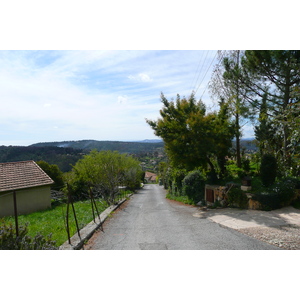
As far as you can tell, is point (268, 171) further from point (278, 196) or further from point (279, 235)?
point (279, 235)

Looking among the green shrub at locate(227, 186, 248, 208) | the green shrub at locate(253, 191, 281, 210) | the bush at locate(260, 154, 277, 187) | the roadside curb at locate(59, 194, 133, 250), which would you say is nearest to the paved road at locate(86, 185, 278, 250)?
the roadside curb at locate(59, 194, 133, 250)

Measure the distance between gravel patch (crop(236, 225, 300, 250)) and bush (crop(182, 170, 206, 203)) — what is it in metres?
5.69

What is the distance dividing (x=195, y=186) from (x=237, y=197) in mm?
3265

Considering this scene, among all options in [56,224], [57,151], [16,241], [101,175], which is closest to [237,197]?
[56,224]

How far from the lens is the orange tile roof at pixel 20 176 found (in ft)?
38.6

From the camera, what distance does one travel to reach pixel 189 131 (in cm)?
1020

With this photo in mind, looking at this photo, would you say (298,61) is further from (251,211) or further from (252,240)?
(252,240)

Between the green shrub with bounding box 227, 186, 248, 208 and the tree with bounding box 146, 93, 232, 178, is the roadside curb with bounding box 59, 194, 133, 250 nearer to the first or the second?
the green shrub with bounding box 227, 186, 248, 208

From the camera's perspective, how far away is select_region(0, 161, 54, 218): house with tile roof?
1158cm

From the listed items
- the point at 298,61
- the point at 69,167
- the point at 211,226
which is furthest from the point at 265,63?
the point at 69,167

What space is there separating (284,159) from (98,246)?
7.93 metres

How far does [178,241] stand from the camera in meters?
4.75

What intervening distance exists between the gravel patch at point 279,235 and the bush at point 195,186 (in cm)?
569

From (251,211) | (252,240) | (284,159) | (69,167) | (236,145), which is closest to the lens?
(252,240)
